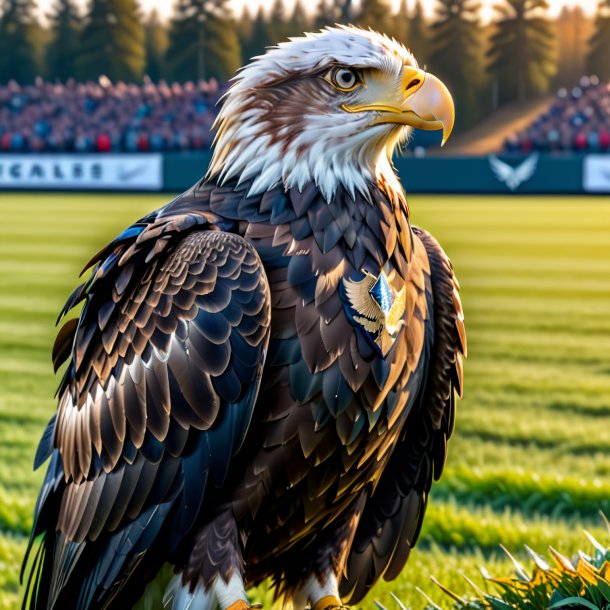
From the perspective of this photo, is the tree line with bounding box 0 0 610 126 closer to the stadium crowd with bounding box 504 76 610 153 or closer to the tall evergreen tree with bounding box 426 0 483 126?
the tall evergreen tree with bounding box 426 0 483 126

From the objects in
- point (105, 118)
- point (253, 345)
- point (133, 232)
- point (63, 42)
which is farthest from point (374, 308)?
point (63, 42)

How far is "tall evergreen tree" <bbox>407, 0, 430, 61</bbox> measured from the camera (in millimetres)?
54094

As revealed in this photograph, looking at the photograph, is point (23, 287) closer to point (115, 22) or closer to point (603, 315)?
point (603, 315)

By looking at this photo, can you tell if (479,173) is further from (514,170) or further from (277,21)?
(277,21)

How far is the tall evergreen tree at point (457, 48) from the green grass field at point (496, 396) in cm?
3894

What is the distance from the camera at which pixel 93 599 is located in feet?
8.13

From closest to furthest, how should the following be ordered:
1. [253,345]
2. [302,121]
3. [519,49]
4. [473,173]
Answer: [253,345] → [302,121] → [473,173] → [519,49]

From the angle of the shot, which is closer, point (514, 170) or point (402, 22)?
point (514, 170)

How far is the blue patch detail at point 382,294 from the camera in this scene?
2354 millimetres

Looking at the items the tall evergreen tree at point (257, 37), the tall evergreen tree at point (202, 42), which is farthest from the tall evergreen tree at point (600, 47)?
Answer: the tall evergreen tree at point (202, 42)

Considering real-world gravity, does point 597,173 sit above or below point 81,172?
above

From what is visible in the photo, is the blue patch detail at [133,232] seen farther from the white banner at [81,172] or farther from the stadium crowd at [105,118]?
the stadium crowd at [105,118]

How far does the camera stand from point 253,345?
2287mm

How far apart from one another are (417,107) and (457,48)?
2102 inches
